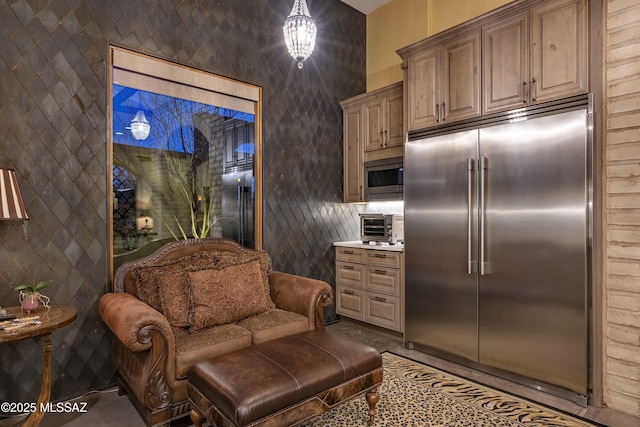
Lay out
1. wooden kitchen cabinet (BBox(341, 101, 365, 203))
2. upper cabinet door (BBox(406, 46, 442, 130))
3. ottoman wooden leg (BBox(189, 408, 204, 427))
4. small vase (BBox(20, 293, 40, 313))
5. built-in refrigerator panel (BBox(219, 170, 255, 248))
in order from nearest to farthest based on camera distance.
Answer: ottoman wooden leg (BBox(189, 408, 204, 427))
small vase (BBox(20, 293, 40, 313))
upper cabinet door (BBox(406, 46, 442, 130))
built-in refrigerator panel (BBox(219, 170, 255, 248))
wooden kitchen cabinet (BBox(341, 101, 365, 203))

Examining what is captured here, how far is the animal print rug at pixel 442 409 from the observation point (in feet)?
7.39

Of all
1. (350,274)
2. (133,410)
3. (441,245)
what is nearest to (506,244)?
(441,245)

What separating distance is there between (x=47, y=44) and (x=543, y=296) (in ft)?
12.6

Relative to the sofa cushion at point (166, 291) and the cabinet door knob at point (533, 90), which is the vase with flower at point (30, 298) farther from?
the cabinet door knob at point (533, 90)

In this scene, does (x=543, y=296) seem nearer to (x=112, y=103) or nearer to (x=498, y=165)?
(x=498, y=165)

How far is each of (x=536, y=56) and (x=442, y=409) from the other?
255cm

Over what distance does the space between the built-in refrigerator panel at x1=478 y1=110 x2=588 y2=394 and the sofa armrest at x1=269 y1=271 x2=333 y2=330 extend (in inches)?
49.5

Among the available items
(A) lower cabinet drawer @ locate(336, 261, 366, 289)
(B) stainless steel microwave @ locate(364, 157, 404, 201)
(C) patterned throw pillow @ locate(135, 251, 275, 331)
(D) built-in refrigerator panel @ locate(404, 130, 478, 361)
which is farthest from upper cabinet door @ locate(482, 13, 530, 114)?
(C) patterned throw pillow @ locate(135, 251, 275, 331)

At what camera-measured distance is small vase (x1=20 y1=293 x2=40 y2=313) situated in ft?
6.98

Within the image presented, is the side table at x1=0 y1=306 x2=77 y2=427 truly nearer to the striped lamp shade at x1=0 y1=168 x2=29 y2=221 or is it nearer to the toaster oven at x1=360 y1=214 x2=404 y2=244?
the striped lamp shade at x1=0 y1=168 x2=29 y2=221

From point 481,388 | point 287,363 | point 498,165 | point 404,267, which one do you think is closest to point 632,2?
point 498,165

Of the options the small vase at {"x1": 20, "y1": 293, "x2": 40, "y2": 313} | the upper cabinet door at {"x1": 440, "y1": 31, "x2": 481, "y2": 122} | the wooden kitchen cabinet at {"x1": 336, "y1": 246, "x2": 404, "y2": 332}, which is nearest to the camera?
the small vase at {"x1": 20, "y1": 293, "x2": 40, "y2": 313}

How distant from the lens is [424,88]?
337cm

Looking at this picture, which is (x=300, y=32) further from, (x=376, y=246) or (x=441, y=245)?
(x=376, y=246)
